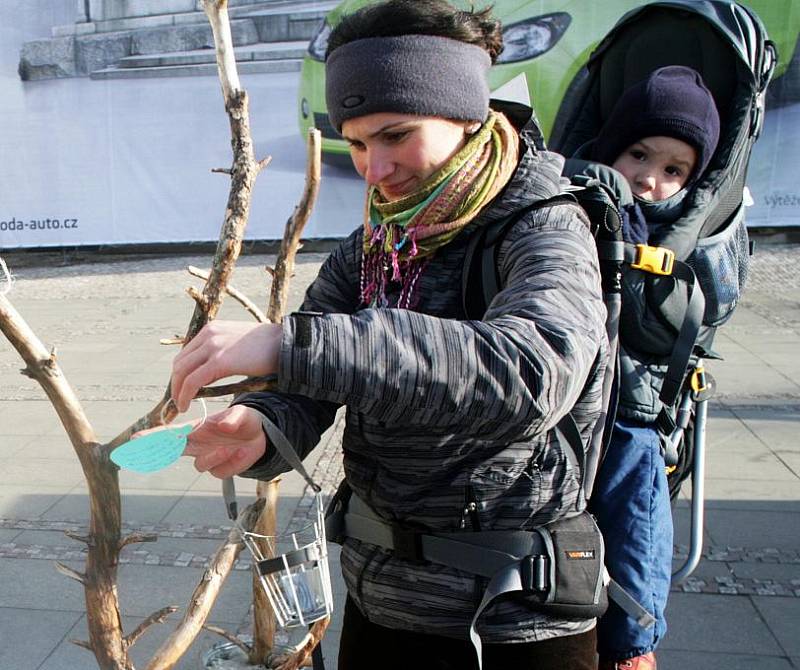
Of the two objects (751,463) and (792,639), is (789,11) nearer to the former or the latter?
(751,463)

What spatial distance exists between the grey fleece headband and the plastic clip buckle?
53 centimetres

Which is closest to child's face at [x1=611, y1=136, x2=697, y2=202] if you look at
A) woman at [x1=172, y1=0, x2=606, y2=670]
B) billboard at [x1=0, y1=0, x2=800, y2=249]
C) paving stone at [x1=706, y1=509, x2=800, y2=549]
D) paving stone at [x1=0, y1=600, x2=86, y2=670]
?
woman at [x1=172, y1=0, x2=606, y2=670]

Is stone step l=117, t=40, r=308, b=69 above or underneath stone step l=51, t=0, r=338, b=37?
underneath

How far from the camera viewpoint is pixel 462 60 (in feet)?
4.17

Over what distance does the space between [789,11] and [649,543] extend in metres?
10.0

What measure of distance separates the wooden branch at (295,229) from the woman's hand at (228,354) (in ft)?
4.49

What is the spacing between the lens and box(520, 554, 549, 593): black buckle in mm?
1263

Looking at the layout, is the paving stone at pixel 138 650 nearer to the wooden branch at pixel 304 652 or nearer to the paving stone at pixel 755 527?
the wooden branch at pixel 304 652

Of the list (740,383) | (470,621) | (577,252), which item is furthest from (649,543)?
(740,383)

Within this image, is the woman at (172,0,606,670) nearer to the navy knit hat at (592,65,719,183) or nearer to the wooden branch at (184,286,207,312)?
the wooden branch at (184,286,207,312)

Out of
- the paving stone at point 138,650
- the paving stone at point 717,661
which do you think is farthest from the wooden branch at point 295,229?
the paving stone at point 717,661

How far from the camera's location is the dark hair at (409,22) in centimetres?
125

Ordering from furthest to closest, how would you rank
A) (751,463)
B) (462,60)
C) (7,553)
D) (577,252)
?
(751,463), (7,553), (462,60), (577,252)

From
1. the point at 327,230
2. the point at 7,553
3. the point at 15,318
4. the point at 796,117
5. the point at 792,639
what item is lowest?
the point at 327,230
